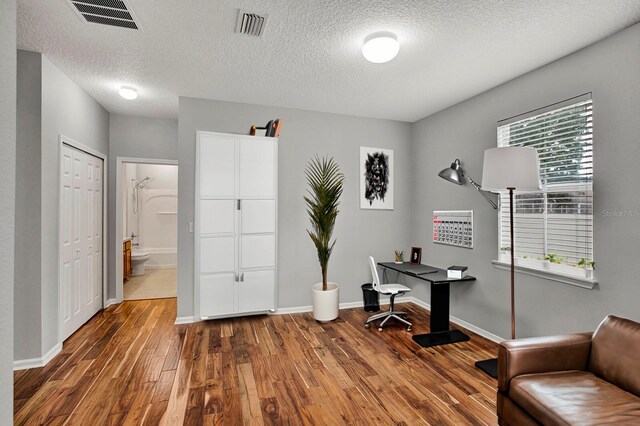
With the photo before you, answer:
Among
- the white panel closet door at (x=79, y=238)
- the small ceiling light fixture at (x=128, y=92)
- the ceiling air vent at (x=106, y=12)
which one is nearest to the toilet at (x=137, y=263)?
the white panel closet door at (x=79, y=238)

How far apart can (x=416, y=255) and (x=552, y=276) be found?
1.83 m

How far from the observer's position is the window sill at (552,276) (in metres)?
2.45

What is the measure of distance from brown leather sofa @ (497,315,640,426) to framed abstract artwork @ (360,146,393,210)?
2835mm

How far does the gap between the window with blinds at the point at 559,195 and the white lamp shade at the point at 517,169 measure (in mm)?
368

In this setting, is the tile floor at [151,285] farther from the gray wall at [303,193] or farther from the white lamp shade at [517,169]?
the white lamp shade at [517,169]

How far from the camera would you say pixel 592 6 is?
6.58 feet

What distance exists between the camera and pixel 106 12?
2125 millimetres

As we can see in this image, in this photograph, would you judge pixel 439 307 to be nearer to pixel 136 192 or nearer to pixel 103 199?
pixel 103 199

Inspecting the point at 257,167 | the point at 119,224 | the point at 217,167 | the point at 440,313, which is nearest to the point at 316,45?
the point at 257,167

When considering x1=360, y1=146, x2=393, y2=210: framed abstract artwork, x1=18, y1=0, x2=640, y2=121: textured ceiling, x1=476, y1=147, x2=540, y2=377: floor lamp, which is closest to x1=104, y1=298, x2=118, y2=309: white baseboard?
x1=18, y1=0, x2=640, y2=121: textured ceiling

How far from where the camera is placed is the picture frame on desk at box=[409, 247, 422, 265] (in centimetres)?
439

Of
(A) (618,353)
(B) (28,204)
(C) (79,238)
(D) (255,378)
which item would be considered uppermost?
(B) (28,204)

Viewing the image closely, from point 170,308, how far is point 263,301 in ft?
4.73

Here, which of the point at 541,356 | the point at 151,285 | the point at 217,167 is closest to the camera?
the point at 541,356
